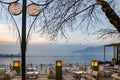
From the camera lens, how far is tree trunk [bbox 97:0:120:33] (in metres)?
7.17

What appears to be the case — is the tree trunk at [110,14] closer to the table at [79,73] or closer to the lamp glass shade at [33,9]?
the lamp glass shade at [33,9]

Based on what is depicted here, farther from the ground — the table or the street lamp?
the street lamp

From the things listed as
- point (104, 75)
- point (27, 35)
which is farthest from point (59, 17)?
point (104, 75)

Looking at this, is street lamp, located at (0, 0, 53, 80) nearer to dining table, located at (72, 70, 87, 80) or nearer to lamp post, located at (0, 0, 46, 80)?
lamp post, located at (0, 0, 46, 80)

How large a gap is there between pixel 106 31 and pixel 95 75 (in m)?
6.71

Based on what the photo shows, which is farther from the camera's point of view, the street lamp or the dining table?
the dining table

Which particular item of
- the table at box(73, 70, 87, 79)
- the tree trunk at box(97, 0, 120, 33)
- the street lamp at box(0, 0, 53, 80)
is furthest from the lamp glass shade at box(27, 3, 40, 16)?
the table at box(73, 70, 87, 79)

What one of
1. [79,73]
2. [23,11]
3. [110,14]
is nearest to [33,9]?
[23,11]

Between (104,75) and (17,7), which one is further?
(104,75)

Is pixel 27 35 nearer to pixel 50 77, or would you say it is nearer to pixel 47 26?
pixel 47 26

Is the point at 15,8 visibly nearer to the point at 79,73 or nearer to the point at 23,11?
the point at 23,11

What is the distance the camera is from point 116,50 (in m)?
30.8

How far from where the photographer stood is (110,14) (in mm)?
7285

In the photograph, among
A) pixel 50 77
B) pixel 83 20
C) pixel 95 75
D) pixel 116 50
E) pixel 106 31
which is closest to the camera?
pixel 83 20
